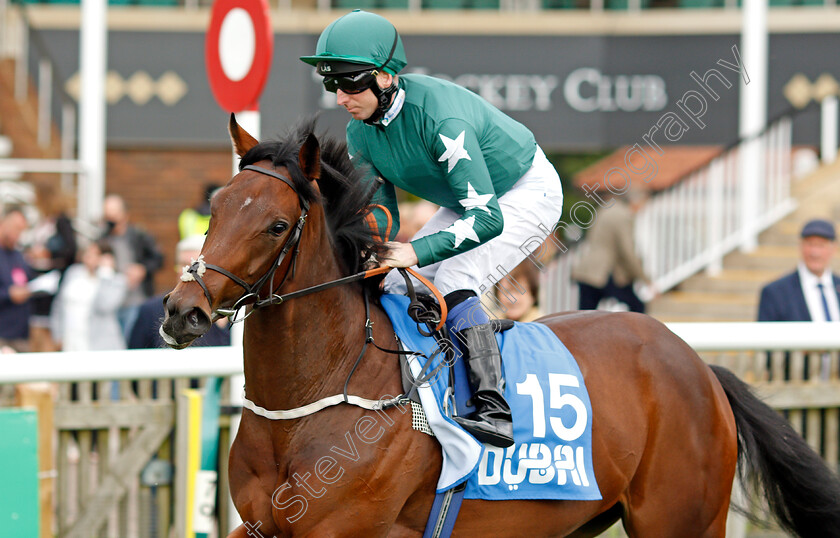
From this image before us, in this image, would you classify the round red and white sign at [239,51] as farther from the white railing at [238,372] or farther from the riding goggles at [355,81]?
the white railing at [238,372]

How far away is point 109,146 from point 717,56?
7.62m

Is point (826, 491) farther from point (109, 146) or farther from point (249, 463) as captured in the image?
point (109, 146)

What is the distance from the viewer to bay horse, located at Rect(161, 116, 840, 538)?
295 cm

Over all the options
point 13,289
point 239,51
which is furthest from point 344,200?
point 13,289

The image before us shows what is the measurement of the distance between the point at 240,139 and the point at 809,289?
15.0 feet

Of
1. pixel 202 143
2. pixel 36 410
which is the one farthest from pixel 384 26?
pixel 202 143

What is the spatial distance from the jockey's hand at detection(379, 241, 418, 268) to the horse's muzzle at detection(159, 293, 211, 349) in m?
0.75

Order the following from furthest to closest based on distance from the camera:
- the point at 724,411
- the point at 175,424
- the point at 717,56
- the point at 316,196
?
1. the point at 717,56
2. the point at 175,424
3. the point at 724,411
4. the point at 316,196

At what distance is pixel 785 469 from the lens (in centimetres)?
413

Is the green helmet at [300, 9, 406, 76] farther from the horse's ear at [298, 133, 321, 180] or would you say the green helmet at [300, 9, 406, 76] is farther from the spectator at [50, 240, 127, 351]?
the spectator at [50, 240, 127, 351]

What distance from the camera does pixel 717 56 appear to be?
11.8 metres

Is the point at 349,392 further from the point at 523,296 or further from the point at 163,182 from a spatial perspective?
the point at 163,182

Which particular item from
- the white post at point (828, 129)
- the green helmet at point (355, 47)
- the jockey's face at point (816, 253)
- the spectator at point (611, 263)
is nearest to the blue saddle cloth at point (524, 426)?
the green helmet at point (355, 47)

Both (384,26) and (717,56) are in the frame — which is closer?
(384,26)
